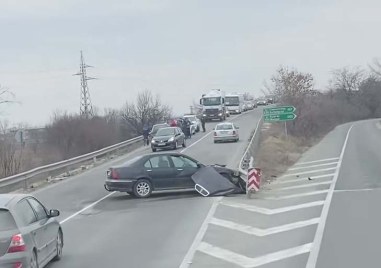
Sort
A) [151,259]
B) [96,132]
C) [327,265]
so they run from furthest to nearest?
[96,132] → [151,259] → [327,265]

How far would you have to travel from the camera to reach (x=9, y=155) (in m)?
53.6

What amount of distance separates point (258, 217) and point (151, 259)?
5.73m

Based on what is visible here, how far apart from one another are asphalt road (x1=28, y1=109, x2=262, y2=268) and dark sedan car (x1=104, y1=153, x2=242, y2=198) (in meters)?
A: 0.37

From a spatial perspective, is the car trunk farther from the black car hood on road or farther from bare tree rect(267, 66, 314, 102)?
bare tree rect(267, 66, 314, 102)

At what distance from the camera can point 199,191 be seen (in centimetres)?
2228

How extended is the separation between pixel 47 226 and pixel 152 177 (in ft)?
39.2

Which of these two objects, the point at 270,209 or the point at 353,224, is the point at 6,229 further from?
the point at 270,209

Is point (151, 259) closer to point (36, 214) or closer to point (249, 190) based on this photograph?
point (36, 214)

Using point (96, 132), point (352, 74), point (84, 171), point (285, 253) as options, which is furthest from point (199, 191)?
point (352, 74)

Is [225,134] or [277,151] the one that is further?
[225,134]

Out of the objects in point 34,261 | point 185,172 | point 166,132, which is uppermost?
point 34,261

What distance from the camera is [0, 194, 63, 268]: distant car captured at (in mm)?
9211

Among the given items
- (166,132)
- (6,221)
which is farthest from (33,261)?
(166,132)

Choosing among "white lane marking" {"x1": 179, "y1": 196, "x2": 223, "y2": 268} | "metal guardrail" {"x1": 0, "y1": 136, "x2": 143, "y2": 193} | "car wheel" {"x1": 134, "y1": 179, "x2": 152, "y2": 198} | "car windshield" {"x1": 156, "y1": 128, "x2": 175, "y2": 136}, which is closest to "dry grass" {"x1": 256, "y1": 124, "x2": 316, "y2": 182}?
"car windshield" {"x1": 156, "y1": 128, "x2": 175, "y2": 136}
